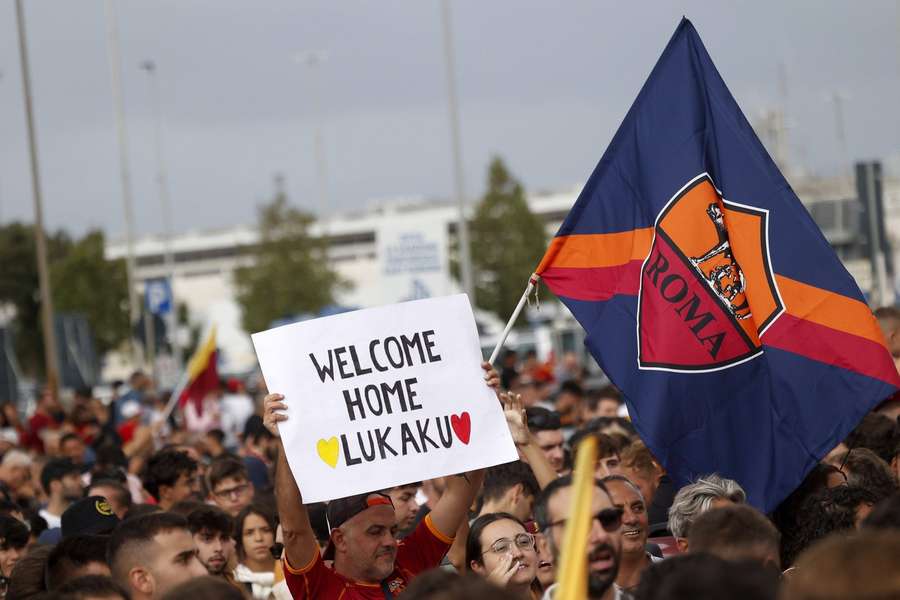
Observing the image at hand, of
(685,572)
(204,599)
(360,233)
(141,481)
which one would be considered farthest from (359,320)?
(360,233)

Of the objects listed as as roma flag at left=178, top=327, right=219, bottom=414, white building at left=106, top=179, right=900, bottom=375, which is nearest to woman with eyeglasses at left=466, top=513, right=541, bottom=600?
white building at left=106, top=179, right=900, bottom=375

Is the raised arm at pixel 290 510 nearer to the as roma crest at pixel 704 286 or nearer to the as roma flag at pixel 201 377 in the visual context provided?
the as roma crest at pixel 704 286

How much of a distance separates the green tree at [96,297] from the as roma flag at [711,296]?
61803 millimetres

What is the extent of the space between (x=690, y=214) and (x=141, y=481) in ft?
19.6

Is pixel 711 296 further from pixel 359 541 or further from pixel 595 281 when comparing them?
pixel 359 541

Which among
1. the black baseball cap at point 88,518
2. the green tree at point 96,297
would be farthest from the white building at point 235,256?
the black baseball cap at point 88,518

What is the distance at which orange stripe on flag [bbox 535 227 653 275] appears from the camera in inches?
289

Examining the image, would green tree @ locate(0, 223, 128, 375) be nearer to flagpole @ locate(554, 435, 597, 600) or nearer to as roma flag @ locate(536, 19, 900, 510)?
as roma flag @ locate(536, 19, 900, 510)

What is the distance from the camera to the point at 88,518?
749 cm

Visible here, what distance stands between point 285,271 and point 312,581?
53.9 m

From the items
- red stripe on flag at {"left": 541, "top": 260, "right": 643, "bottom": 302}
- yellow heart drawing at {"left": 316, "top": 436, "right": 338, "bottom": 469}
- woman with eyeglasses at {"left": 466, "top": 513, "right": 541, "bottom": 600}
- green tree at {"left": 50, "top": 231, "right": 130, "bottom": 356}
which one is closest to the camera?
yellow heart drawing at {"left": 316, "top": 436, "right": 338, "bottom": 469}

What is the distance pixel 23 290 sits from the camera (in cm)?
7906

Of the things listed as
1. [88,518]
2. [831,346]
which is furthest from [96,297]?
[831,346]

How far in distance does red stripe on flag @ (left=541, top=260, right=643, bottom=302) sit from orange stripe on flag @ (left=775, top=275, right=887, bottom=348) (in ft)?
2.46
